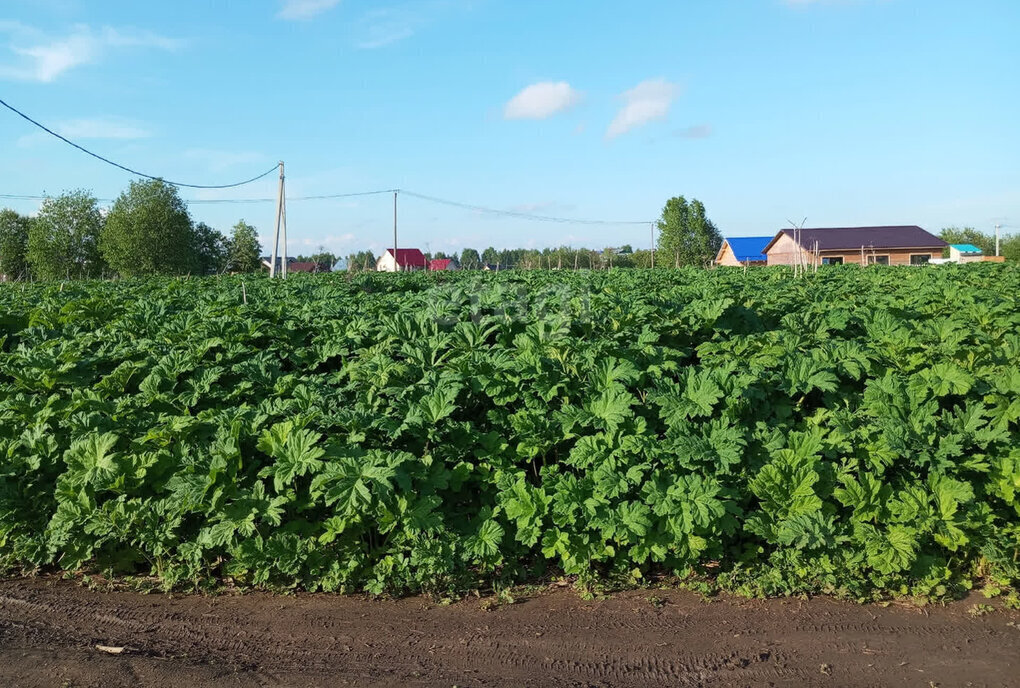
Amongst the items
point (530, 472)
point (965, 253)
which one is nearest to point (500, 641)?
point (530, 472)

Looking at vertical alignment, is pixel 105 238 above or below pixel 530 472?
above

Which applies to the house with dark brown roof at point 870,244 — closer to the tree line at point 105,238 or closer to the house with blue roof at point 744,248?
the house with blue roof at point 744,248

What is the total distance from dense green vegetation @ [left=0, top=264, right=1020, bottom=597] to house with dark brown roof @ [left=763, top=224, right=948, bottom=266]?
58187 millimetres

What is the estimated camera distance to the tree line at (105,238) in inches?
2721

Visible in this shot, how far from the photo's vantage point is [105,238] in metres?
70.0

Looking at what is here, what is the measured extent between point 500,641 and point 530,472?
53.5 inches

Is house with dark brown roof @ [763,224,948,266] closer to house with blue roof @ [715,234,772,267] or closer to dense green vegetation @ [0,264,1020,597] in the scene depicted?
house with blue roof @ [715,234,772,267]

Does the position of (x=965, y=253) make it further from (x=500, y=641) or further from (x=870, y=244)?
(x=500, y=641)

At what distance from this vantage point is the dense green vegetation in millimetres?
4012

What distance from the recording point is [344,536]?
4199 mm

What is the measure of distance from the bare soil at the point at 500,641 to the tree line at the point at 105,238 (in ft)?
229

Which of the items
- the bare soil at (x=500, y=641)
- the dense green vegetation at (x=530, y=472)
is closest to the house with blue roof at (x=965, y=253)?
the dense green vegetation at (x=530, y=472)

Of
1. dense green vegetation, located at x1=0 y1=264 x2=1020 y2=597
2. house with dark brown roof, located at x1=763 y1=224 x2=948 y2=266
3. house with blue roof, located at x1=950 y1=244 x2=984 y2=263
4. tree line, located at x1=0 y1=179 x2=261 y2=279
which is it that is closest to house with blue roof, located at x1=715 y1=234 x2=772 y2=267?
house with dark brown roof, located at x1=763 y1=224 x2=948 y2=266

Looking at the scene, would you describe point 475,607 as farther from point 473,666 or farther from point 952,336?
point 952,336
